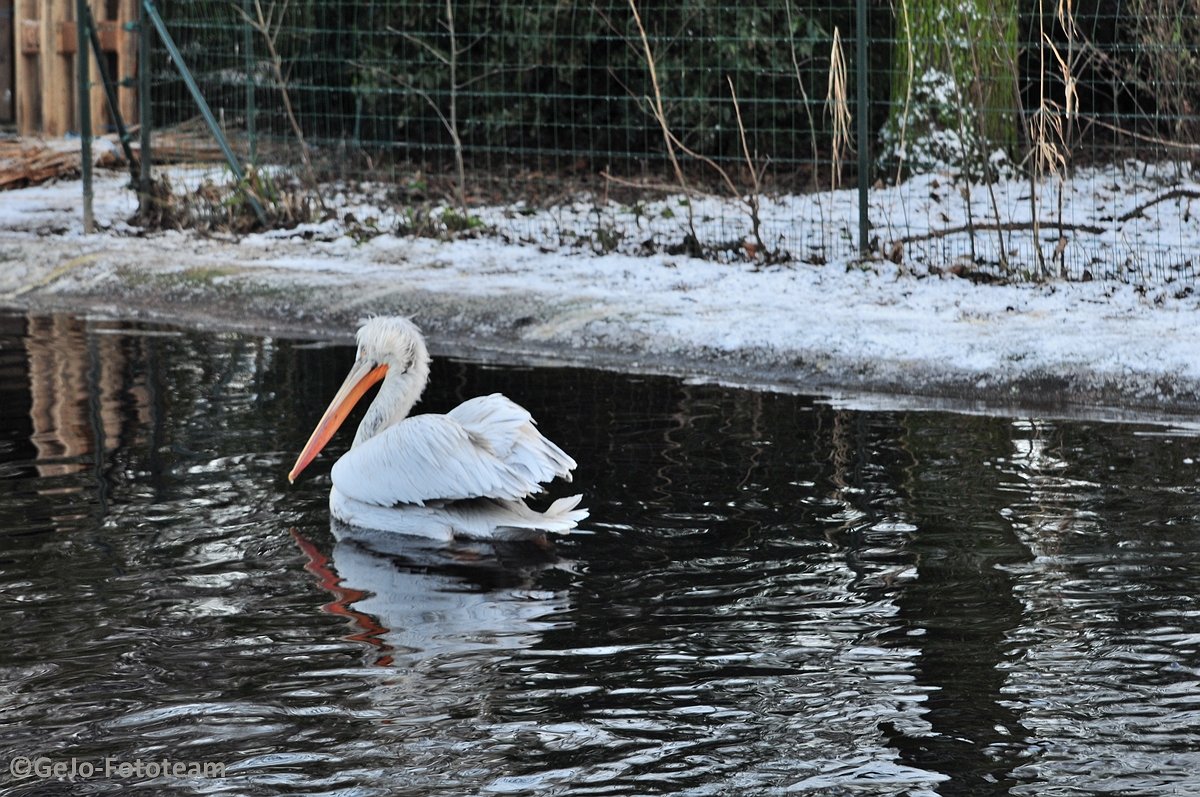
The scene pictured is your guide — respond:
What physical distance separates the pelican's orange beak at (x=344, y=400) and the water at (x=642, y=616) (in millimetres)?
171

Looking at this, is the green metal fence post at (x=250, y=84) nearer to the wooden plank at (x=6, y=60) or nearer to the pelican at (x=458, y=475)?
the wooden plank at (x=6, y=60)

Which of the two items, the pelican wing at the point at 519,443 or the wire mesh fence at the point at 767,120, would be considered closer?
the pelican wing at the point at 519,443

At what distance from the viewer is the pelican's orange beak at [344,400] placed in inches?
241

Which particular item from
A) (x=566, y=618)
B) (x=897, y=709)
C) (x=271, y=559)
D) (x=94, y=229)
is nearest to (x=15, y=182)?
(x=94, y=229)

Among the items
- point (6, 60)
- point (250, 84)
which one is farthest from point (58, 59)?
point (250, 84)

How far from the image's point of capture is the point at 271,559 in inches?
206

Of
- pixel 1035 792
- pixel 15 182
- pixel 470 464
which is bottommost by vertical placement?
pixel 1035 792

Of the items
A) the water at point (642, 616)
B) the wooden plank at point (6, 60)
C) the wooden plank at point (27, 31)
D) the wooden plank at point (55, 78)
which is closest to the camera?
the water at point (642, 616)

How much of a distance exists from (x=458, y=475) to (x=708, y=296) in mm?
4037

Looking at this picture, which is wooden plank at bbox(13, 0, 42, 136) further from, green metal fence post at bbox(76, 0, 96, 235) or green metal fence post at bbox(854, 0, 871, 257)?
green metal fence post at bbox(854, 0, 871, 257)

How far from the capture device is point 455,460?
5.45m

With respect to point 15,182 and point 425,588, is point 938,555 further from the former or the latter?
point 15,182

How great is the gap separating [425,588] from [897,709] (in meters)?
1.68

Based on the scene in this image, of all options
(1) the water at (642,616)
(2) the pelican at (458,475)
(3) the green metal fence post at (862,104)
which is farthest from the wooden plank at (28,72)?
(2) the pelican at (458,475)
